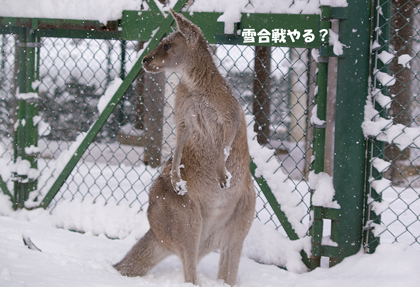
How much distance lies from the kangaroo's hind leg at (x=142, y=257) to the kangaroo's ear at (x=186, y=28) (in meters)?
1.25

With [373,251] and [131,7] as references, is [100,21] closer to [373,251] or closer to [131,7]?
[131,7]

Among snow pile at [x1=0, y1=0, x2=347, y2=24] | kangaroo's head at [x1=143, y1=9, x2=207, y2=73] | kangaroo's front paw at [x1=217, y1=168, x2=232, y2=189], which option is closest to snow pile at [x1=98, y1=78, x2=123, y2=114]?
snow pile at [x1=0, y1=0, x2=347, y2=24]

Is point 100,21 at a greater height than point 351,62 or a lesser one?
greater

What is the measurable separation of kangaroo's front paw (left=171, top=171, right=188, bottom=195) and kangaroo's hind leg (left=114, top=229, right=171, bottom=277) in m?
0.38

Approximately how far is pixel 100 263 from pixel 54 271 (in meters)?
0.47

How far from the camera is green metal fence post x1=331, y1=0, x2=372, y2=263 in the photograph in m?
3.26

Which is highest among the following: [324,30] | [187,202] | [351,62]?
[324,30]

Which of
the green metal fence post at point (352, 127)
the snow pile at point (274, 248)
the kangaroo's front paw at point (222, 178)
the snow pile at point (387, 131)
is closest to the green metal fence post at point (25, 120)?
the snow pile at point (274, 248)

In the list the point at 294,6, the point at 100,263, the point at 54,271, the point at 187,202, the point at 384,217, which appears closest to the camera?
the point at 54,271

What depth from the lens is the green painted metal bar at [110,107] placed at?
12.3ft

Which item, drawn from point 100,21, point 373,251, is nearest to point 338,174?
point 373,251

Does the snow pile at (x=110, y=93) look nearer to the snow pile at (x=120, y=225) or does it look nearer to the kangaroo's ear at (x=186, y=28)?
the snow pile at (x=120, y=225)

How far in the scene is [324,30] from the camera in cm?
327

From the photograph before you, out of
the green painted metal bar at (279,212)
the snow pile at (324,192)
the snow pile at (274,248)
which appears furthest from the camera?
the green painted metal bar at (279,212)
